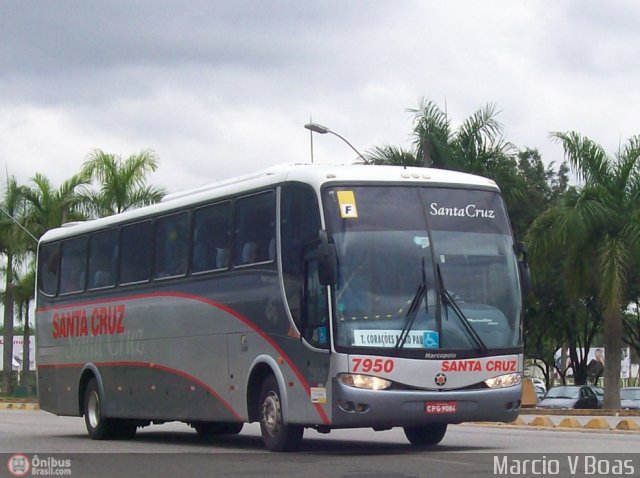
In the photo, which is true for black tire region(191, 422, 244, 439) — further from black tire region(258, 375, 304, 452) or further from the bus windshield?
the bus windshield

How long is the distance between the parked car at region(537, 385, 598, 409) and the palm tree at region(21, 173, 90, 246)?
18509 mm

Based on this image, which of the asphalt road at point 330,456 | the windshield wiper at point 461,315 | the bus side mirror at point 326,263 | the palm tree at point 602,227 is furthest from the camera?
the palm tree at point 602,227

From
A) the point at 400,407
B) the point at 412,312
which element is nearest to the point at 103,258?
the point at 412,312

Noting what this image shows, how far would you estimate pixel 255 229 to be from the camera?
58.2 ft

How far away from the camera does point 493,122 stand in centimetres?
4038

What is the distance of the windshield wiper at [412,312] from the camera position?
51.7 feet

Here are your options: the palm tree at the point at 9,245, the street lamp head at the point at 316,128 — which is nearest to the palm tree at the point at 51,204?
the palm tree at the point at 9,245

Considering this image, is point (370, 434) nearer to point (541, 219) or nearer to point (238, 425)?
point (238, 425)

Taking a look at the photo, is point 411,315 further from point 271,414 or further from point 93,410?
point 93,410

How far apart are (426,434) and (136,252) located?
5891 millimetres

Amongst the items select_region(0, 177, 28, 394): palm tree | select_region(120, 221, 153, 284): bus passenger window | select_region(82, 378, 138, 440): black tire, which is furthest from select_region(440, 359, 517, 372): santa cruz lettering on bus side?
select_region(0, 177, 28, 394): palm tree

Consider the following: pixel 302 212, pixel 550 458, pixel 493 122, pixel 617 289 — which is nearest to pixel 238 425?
pixel 302 212

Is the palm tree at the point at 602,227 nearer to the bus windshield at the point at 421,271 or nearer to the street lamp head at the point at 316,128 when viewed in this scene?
the street lamp head at the point at 316,128

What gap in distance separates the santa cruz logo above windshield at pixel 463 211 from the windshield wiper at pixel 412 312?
3.32 ft
